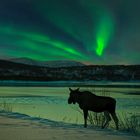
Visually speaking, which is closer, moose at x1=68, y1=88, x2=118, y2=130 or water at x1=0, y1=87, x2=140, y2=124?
moose at x1=68, y1=88, x2=118, y2=130

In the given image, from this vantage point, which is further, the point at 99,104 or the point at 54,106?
the point at 54,106

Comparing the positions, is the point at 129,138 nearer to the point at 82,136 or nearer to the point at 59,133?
the point at 82,136

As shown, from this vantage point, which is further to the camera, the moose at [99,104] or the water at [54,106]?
the water at [54,106]

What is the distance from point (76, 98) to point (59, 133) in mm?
3999

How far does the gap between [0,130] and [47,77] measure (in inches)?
5210

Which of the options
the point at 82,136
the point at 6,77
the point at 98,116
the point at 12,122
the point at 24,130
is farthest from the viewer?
the point at 6,77

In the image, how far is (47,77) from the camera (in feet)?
466

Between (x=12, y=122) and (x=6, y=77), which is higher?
(x=6, y=77)

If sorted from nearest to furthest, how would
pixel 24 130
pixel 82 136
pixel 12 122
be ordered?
pixel 82 136, pixel 24 130, pixel 12 122

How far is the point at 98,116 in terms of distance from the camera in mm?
15664

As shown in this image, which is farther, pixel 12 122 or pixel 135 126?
pixel 135 126

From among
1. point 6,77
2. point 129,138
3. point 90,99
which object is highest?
point 6,77

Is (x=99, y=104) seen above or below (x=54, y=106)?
above

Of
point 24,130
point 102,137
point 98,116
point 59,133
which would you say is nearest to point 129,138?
point 102,137
